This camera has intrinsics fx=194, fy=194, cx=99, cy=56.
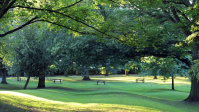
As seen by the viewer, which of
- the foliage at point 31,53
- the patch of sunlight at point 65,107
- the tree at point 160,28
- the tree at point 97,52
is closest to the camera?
the patch of sunlight at point 65,107

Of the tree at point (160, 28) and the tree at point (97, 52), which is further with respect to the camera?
the tree at point (97, 52)

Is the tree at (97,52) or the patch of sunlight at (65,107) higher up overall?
the tree at (97,52)

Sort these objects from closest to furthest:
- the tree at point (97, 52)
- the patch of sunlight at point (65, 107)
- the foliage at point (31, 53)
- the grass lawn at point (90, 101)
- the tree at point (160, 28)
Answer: the patch of sunlight at point (65, 107) → the grass lawn at point (90, 101) → the tree at point (160, 28) → the tree at point (97, 52) → the foliage at point (31, 53)

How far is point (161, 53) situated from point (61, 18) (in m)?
9.73

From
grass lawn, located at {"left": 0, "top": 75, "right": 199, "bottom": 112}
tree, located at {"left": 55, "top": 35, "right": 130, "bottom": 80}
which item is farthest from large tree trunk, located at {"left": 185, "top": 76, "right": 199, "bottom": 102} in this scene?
tree, located at {"left": 55, "top": 35, "right": 130, "bottom": 80}

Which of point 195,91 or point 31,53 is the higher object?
point 31,53

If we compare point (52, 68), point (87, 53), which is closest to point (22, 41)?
point (52, 68)

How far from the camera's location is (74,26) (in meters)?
10.8

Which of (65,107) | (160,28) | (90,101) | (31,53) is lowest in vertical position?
(90,101)

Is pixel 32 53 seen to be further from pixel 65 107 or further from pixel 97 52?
pixel 65 107

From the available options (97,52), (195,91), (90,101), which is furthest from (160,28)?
(90,101)

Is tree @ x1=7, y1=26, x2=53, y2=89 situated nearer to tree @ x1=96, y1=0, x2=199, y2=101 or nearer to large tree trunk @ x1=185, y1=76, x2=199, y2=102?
tree @ x1=96, y1=0, x2=199, y2=101

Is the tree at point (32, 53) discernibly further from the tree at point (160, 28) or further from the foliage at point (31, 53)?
the tree at point (160, 28)

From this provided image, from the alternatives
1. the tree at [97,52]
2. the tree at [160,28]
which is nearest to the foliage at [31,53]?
the tree at [97,52]
